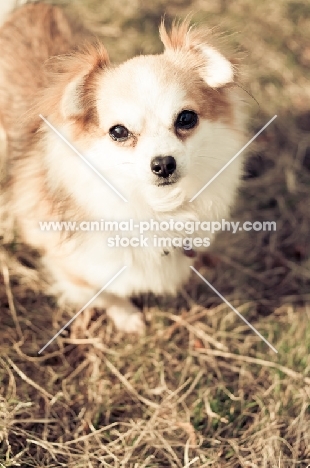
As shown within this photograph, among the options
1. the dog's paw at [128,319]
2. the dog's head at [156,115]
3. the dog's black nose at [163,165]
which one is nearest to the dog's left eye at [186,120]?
the dog's head at [156,115]

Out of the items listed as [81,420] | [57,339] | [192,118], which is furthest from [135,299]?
[192,118]

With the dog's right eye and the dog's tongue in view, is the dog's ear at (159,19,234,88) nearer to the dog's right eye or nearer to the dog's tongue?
the dog's right eye

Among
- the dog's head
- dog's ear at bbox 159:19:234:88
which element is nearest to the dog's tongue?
the dog's head

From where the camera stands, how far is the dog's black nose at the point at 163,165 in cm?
172

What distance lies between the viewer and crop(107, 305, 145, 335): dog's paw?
258 cm

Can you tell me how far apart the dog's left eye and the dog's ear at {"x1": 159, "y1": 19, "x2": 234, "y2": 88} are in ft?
0.55

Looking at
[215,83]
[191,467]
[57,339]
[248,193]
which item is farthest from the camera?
[248,193]

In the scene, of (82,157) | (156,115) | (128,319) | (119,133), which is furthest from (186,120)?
(128,319)

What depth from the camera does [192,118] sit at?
1.83m

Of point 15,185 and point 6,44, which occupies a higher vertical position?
point 6,44

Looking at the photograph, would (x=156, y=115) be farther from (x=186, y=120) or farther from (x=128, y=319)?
(x=128, y=319)

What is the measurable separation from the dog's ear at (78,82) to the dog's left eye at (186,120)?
318 millimetres

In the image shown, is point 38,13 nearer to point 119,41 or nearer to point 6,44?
point 6,44

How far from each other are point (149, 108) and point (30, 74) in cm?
81
